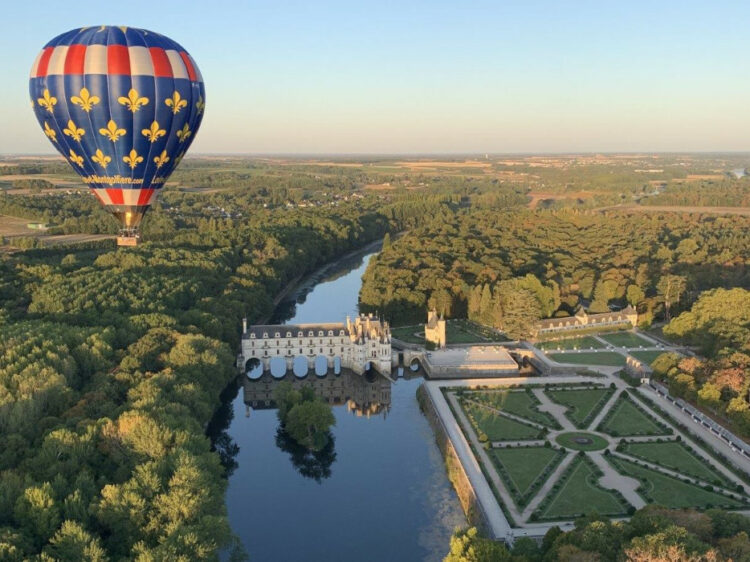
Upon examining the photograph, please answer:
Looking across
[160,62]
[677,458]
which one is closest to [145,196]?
[160,62]

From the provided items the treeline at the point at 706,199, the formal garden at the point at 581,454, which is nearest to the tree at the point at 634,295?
the formal garden at the point at 581,454

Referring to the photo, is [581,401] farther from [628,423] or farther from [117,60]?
[117,60]

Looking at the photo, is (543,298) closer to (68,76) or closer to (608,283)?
(608,283)

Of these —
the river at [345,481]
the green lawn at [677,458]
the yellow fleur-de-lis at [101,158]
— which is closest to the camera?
the river at [345,481]

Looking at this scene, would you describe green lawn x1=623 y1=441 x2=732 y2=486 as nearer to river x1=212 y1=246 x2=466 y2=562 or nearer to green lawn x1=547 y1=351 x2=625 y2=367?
river x1=212 y1=246 x2=466 y2=562

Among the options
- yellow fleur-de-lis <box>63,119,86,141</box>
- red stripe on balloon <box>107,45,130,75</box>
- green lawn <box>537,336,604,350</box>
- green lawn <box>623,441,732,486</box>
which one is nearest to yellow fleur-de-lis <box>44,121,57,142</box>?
yellow fleur-de-lis <box>63,119,86,141</box>

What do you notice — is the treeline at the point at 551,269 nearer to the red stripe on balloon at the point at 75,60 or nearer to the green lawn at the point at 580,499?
the green lawn at the point at 580,499
